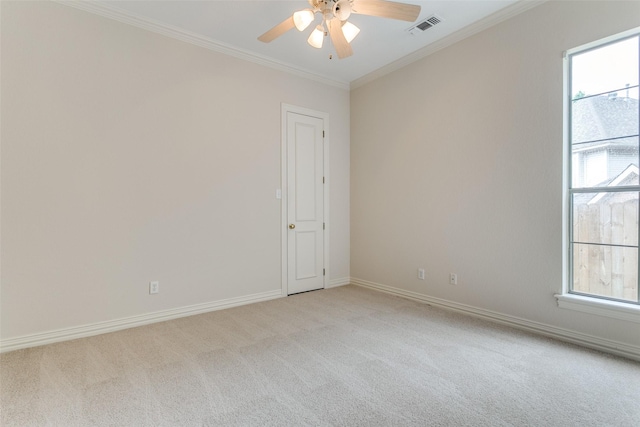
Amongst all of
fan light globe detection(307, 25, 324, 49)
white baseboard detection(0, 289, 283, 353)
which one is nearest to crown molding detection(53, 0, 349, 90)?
fan light globe detection(307, 25, 324, 49)

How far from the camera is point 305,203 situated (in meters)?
4.30

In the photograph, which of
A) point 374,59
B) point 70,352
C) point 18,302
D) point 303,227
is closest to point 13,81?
point 18,302

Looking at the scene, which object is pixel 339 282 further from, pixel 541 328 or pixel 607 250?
pixel 607 250

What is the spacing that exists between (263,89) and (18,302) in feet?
10.3

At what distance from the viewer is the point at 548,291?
8.97 feet

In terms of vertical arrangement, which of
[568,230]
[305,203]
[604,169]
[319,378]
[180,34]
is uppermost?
[180,34]

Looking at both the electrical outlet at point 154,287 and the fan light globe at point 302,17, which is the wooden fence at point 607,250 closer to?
the fan light globe at point 302,17

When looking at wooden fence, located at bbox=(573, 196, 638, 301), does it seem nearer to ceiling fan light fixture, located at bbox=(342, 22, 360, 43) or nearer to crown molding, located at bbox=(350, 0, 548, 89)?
crown molding, located at bbox=(350, 0, 548, 89)

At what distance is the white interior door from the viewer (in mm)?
4152

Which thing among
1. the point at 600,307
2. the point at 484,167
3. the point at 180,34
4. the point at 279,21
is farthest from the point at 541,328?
the point at 180,34

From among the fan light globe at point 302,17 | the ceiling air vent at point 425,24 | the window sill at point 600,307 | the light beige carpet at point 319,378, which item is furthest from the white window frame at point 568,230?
the fan light globe at point 302,17

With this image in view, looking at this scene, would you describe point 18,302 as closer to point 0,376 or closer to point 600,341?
point 0,376

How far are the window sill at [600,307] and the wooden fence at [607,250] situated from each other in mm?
106

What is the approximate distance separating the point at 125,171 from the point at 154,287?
1.16 metres
